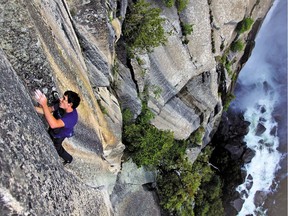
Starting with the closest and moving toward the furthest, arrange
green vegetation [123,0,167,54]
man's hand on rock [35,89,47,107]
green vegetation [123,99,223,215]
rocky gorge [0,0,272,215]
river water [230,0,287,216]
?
rocky gorge [0,0,272,215] < man's hand on rock [35,89,47,107] < green vegetation [123,0,167,54] < green vegetation [123,99,223,215] < river water [230,0,287,216]

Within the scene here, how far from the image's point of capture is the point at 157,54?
1684 cm

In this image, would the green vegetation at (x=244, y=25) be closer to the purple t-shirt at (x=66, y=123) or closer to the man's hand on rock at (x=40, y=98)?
the purple t-shirt at (x=66, y=123)

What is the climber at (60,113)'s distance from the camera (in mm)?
8188

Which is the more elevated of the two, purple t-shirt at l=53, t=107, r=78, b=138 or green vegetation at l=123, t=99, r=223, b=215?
purple t-shirt at l=53, t=107, r=78, b=138

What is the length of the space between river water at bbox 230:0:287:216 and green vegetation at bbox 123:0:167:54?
48.4 ft

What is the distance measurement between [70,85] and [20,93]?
2.54m

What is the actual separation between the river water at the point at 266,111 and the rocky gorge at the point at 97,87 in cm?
370

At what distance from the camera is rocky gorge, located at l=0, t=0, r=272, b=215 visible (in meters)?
7.24

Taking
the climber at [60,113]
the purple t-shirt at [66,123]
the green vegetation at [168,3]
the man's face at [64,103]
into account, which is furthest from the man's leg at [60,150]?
the green vegetation at [168,3]

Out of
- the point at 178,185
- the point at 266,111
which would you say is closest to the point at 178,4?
the point at 178,185

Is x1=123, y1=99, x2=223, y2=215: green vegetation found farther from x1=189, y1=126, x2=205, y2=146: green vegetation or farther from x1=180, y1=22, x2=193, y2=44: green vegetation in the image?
x1=180, y1=22, x2=193, y2=44: green vegetation

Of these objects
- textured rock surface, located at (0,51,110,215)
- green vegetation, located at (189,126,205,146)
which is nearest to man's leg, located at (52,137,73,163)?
textured rock surface, located at (0,51,110,215)

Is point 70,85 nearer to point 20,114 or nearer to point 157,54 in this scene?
point 20,114

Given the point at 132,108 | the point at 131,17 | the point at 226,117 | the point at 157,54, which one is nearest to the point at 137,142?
the point at 132,108
